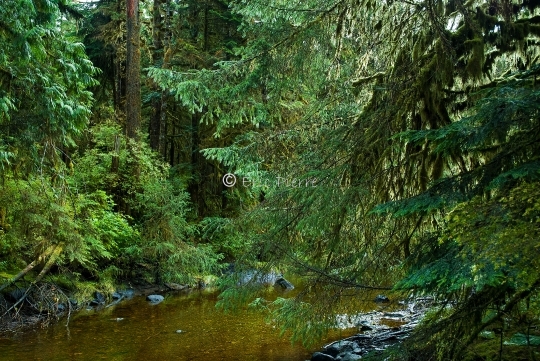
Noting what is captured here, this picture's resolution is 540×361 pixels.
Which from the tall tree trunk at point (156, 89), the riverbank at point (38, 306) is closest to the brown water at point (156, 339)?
the riverbank at point (38, 306)

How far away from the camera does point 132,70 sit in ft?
51.6

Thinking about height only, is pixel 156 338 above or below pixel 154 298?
above

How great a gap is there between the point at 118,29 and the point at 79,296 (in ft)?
35.5

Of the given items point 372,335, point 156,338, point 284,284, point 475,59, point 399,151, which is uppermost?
point 475,59

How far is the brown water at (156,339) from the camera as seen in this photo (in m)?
8.12

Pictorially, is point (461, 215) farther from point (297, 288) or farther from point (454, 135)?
point (297, 288)

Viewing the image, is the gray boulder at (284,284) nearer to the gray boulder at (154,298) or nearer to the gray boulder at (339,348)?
the gray boulder at (154,298)

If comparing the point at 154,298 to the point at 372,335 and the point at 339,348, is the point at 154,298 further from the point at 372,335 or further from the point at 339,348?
the point at 339,348

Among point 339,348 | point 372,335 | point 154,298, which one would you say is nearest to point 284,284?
point 154,298

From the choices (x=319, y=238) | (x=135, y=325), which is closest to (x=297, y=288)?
(x=135, y=325)

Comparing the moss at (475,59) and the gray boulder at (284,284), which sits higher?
the moss at (475,59)

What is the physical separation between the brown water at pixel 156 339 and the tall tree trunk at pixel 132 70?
6.40m

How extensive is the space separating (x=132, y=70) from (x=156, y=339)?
9.30 meters

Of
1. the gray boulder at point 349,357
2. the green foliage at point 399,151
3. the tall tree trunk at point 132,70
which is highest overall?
the tall tree trunk at point 132,70
